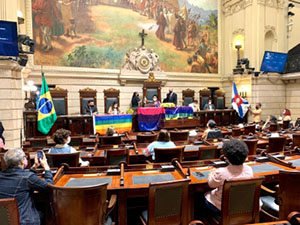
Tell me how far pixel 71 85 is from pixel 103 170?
859cm

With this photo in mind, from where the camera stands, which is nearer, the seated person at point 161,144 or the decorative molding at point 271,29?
the seated person at point 161,144

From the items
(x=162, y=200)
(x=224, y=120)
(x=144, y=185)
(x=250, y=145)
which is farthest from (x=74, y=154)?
(x=224, y=120)

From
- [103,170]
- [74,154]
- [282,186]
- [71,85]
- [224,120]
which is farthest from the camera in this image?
[224,120]

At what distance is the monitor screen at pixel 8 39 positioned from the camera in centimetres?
569

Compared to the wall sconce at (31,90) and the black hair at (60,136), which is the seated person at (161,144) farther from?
the wall sconce at (31,90)

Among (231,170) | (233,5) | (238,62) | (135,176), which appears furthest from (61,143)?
(233,5)

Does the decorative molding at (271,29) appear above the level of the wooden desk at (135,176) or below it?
above

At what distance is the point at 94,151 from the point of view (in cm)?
406

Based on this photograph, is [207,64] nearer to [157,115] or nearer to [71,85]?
[157,115]

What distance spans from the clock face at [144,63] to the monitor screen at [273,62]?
6.20 metres

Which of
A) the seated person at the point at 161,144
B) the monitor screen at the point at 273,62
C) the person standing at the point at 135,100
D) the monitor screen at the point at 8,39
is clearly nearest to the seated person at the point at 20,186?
the seated person at the point at 161,144

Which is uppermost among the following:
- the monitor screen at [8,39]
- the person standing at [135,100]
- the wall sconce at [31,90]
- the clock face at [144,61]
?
the clock face at [144,61]

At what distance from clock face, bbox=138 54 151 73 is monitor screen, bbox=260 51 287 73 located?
620cm

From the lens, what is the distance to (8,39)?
5.79 m
